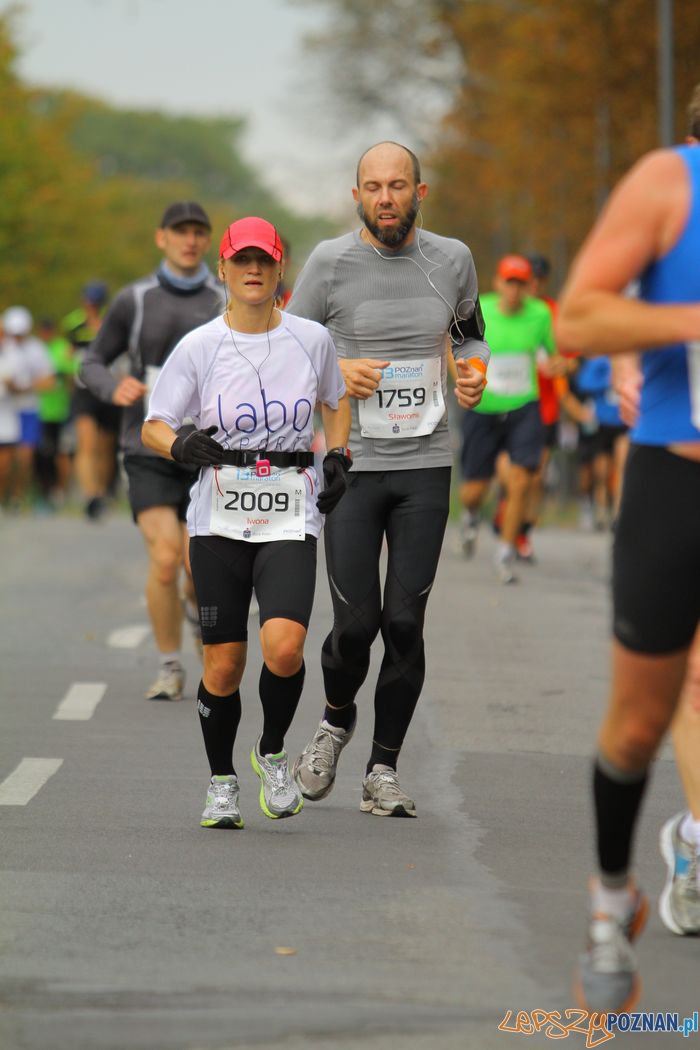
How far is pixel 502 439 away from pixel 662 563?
38.6 feet

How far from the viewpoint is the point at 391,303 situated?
7156mm

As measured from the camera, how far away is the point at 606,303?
4441 mm

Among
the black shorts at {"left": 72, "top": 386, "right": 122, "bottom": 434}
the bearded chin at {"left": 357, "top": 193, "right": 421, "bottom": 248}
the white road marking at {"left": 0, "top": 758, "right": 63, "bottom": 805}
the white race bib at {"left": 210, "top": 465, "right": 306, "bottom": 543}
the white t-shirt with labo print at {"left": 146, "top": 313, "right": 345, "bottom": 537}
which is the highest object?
the bearded chin at {"left": 357, "top": 193, "right": 421, "bottom": 248}

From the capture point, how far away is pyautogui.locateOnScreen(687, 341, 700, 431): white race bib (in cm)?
449

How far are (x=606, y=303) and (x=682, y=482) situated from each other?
403 mm

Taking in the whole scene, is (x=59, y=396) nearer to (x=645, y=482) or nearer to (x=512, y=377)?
(x=512, y=377)

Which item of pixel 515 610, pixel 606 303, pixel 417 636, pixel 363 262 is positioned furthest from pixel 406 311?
pixel 515 610

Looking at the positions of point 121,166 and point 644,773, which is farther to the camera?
point 121,166

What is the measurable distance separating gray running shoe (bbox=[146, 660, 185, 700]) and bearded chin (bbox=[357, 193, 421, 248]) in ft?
10.8

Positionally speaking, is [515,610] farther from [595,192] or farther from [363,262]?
[595,192]

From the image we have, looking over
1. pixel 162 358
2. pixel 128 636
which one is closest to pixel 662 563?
pixel 162 358

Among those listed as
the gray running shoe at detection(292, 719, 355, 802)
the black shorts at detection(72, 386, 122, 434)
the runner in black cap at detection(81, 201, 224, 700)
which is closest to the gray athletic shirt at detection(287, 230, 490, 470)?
the gray running shoe at detection(292, 719, 355, 802)

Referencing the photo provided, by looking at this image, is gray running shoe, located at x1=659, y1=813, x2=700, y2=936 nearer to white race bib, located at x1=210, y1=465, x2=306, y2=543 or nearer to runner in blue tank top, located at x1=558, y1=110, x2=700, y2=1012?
runner in blue tank top, located at x1=558, y1=110, x2=700, y2=1012

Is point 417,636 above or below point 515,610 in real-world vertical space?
above
